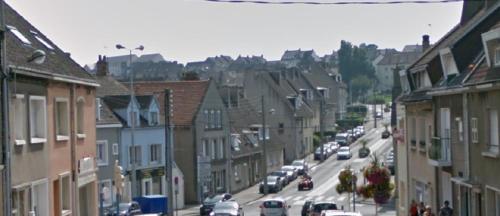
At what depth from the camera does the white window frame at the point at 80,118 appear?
33.4 meters

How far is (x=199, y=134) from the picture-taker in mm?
71812

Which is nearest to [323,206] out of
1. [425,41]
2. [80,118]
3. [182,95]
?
[425,41]

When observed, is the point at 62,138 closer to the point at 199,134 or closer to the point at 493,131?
the point at 493,131

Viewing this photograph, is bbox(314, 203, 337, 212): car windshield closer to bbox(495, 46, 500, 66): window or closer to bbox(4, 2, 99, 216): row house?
bbox(4, 2, 99, 216): row house

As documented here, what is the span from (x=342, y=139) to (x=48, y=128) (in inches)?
3466

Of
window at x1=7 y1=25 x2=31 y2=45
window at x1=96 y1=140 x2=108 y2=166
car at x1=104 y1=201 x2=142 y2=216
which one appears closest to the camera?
window at x1=7 y1=25 x2=31 y2=45

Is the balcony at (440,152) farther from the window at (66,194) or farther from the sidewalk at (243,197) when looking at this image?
the sidewalk at (243,197)

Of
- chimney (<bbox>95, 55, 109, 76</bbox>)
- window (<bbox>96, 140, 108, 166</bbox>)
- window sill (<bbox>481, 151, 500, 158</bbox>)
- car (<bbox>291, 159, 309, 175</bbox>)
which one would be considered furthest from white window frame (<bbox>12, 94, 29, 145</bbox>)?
car (<bbox>291, 159, 309, 175</bbox>)

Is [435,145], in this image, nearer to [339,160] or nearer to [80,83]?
[80,83]

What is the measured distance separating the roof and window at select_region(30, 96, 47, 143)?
74 cm

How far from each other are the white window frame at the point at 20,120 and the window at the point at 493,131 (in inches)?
478

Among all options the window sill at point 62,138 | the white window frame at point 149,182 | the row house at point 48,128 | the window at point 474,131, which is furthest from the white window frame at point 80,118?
the white window frame at point 149,182

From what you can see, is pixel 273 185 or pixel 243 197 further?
pixel 273 185

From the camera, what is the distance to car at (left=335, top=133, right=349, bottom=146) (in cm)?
11368
